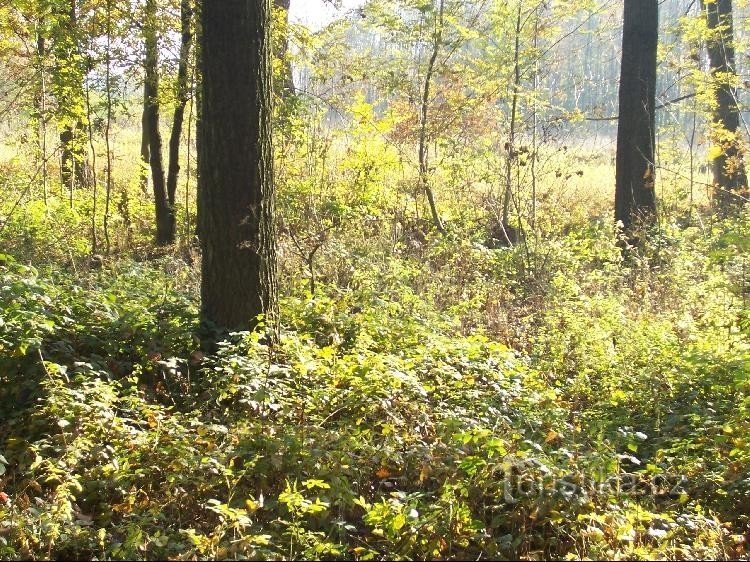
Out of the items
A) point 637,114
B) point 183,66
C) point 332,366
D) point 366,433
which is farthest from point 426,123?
point 366,433

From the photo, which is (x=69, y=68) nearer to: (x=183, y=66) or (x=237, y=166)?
(x=183, y=66)

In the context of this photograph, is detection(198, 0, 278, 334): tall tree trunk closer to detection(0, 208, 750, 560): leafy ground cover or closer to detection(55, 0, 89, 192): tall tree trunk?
detection(0, 208, 750, 560): leafy ground cover

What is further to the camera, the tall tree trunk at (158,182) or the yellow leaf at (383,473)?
the tall tree trunk at (158,182)

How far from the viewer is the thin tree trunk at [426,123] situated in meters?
11.5

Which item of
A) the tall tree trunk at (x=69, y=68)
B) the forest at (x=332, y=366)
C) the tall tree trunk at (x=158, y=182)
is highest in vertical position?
the tall tree trunk at (x=69, y=68)

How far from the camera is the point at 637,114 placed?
1054cm

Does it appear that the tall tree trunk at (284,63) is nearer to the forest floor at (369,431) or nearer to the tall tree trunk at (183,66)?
the tall tree trunk at (183,66)

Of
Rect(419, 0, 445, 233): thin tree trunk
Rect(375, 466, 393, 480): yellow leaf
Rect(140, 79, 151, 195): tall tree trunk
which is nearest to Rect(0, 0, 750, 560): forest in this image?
Rect(375, 466, 393, 480): yellow leaf

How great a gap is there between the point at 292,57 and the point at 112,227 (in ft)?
15.5

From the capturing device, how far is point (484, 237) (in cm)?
1074

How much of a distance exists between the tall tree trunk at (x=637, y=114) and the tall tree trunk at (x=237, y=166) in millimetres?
6879

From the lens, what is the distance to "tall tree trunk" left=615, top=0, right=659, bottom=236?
1037cm

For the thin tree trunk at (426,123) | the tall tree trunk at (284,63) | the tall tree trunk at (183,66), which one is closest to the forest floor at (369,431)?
the tall tree trunk at (284,63)

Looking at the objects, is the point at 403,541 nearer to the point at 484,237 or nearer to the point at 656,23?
the point at 484,237
